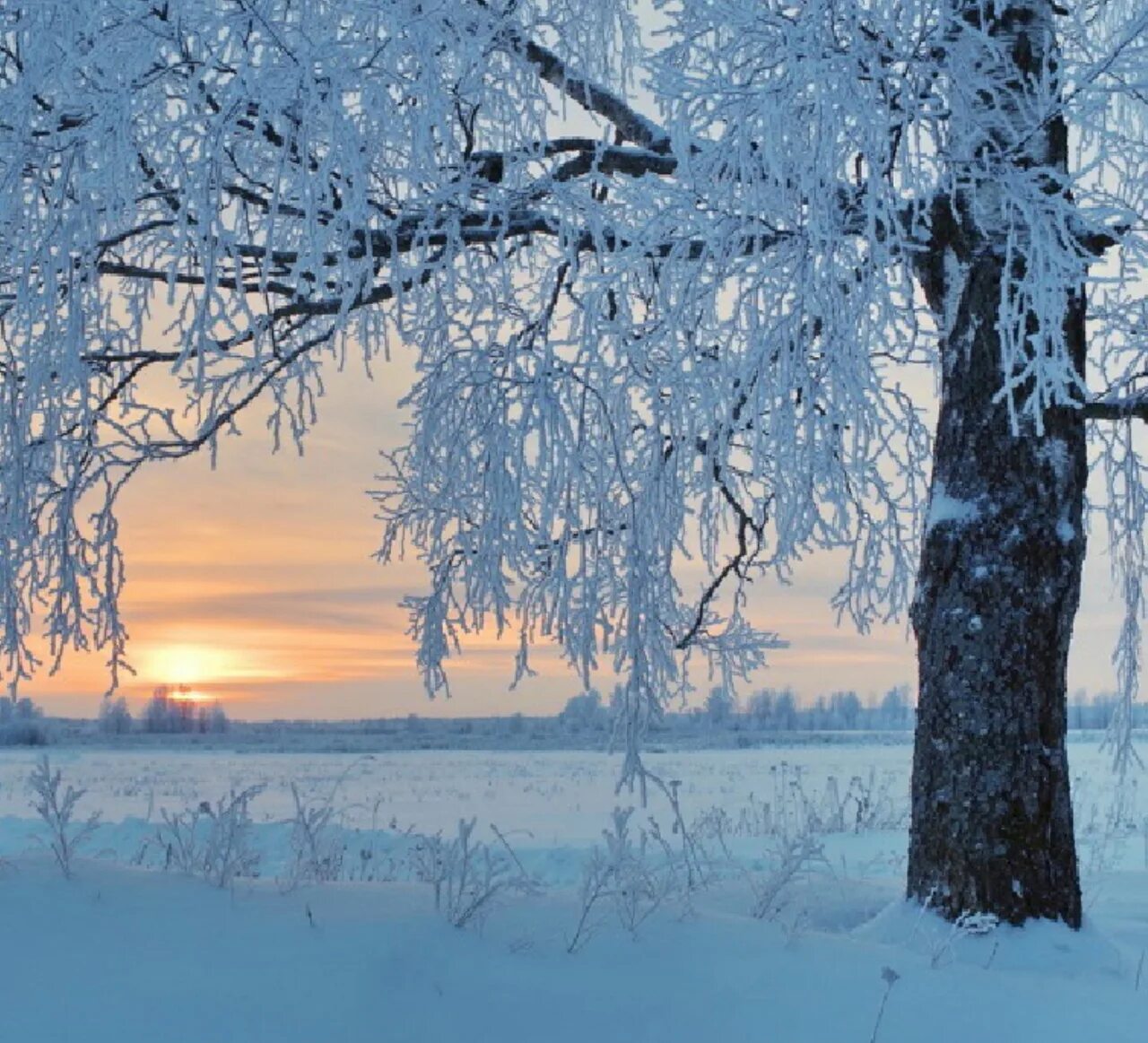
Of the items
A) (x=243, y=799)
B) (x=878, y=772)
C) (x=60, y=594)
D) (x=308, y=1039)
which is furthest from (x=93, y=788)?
(x=308, y=1039)

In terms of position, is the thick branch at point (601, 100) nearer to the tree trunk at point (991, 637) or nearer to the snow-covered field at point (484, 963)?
the tree trunk at point (991, 637)

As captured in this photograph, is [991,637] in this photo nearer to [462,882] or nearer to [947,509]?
[947,509]

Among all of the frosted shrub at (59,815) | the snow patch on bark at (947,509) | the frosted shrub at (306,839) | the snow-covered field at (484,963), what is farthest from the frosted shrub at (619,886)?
the snow patch on bark at (947,509)

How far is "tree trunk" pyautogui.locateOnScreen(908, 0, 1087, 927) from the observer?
5.69m

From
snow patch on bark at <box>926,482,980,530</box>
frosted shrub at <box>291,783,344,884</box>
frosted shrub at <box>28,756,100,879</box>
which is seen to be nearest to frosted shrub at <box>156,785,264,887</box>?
frosted shrub at <box>291,783,344,884</box>

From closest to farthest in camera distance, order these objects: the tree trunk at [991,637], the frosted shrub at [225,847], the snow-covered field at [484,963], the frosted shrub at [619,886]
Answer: the snow-covered field at [484,963] → the frosted shrub at [619,886] → the frosted shrub at [225,847] → the tree trunk at [991,637]

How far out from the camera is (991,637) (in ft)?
18.9

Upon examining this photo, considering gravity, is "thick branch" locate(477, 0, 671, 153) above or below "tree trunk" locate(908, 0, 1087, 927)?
above

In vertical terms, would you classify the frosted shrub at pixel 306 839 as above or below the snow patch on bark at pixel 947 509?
below

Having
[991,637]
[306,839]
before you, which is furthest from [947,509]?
[306,839]

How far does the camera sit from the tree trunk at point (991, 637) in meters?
5.69

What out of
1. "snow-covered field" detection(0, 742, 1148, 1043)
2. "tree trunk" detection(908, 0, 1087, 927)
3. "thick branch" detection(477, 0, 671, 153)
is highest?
"thick branch" detection(477, 0, 671, 153)

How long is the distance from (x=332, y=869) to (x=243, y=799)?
1223 mm

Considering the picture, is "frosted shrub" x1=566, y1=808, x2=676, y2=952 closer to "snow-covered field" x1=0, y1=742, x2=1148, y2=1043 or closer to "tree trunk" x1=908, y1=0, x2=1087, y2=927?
"snow-covered field" x1=0, y1=742, x2=1148, y2=1043
